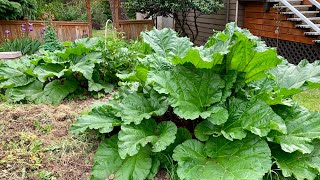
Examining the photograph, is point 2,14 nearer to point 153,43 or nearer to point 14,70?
point 14,70

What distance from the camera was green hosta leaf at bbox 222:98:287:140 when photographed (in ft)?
6.11

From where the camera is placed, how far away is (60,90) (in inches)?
131

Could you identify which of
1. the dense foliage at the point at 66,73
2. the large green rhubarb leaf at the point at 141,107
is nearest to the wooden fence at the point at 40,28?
the dense foliage at the point at 66,73

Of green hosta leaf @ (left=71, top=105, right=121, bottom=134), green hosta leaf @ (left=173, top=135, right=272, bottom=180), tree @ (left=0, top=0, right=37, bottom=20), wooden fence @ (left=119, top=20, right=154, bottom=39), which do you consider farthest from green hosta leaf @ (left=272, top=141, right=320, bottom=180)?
tree @ (left=0, top=0, right=37, bottom=20)

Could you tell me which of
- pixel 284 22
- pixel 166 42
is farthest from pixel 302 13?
pixel 166 42

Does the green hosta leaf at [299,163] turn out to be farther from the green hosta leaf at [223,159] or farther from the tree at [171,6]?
the tree at [171,6]

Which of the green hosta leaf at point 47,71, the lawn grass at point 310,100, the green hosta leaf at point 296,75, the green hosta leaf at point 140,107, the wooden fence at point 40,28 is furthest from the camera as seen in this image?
the wooden fence at point 40,28

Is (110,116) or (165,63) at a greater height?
(165,63)

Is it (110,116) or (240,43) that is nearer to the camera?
(240,43)

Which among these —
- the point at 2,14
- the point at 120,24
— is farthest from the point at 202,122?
the point at 2,14

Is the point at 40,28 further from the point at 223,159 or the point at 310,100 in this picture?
the point at 223,159

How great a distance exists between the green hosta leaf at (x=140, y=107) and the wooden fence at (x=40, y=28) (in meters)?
5.98

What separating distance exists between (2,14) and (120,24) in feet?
8.71

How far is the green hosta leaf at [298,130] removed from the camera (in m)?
1.92
